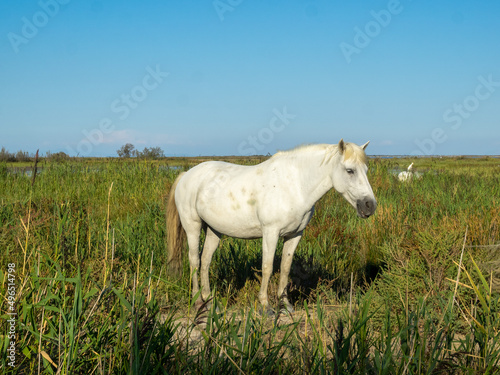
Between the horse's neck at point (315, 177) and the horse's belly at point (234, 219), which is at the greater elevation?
the horse's neck at point (315, 177)

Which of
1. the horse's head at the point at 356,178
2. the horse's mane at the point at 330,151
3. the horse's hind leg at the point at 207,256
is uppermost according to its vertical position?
the horse's mane at the point at 330,151

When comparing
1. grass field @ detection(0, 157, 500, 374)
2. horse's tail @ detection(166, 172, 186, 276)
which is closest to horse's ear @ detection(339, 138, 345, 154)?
grass field @ detection(0, 157, 500, 374)

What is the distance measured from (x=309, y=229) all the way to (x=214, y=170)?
2.21 metres

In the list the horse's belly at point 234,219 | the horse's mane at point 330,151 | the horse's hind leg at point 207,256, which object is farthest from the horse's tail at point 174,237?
the horse's mane at point 330,151

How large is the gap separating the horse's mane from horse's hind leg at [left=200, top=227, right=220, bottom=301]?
1270mm

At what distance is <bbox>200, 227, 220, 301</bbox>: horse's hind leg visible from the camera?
5.00 meters

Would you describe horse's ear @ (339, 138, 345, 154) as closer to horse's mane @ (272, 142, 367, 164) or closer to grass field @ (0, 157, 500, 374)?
horse's mane @ (272, 142, 367, 164)

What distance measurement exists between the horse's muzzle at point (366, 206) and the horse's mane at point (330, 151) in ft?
1.21

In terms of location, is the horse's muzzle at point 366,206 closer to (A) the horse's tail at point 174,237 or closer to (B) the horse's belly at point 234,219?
(B) the horse's belly at point 234,219

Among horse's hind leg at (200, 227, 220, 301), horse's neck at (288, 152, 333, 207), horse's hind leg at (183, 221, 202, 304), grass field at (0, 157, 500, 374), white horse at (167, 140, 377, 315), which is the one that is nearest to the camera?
grass field at (0, 157, 500, 374)

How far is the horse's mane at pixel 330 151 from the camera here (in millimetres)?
3938

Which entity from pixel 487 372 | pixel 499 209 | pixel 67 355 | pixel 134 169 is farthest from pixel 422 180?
pixel 67 355

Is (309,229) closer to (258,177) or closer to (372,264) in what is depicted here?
(372,264)

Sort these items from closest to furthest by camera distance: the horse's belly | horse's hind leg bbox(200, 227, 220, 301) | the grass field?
the grass field, the horse's belly, horse's hind leg bbox(200, 227, 220, 301)
